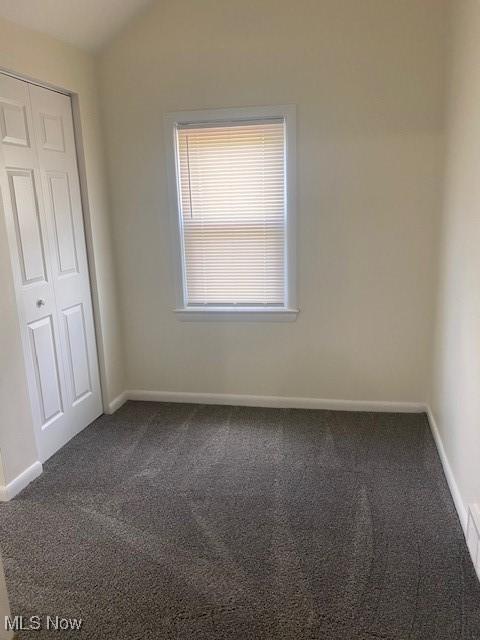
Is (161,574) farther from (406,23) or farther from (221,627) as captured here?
(406,23)

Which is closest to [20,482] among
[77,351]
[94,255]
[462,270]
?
[77,351]

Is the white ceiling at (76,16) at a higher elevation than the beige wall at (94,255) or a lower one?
higher

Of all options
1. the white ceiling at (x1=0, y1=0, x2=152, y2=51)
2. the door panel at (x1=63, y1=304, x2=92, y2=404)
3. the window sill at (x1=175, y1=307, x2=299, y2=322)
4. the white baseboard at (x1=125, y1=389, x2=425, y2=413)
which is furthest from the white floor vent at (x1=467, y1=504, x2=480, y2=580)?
the white ceiling at (x1=0, y1=0, x2=152, y2=51)

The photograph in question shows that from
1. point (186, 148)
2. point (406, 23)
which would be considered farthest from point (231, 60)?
point (406, 23)

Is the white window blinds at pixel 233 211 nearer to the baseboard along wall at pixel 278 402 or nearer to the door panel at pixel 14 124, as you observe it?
the baseboard along wall at pixel 278 402

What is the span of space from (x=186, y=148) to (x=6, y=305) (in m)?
1.60

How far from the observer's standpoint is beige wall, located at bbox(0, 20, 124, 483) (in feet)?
7.95

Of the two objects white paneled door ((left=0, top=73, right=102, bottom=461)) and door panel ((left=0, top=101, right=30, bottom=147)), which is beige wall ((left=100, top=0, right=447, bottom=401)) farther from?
door panel ((left=0, top=101, right=30, bottom=147))

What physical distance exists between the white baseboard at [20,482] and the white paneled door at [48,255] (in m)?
0.14

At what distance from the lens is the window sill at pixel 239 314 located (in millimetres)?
3355

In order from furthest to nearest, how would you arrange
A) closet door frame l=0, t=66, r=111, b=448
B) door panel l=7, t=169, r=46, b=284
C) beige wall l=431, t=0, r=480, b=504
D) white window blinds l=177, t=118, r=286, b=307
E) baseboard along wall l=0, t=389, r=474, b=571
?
baseboard along wall l=0, t=389, r=474, b=571
white window blinds l=177, t=118, r=286, b=307
closet door frame l=0, t=66, r=111, b=448
door panel l=7, t=169, r=46, b=284
beige wall l=431, t=0, r=480, b=504

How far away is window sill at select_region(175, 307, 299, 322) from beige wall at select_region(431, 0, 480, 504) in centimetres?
101

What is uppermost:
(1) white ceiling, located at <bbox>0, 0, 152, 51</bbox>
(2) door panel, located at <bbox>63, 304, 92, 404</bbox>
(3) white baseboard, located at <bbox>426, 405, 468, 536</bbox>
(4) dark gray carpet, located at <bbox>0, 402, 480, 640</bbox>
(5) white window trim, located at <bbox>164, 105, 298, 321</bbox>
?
(1) white ceiling, located at <bbox>0, 0, 152, 51</bbox>

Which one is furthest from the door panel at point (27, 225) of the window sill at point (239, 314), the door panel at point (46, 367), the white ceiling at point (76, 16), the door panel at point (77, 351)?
the window sill at point (239, 314)
